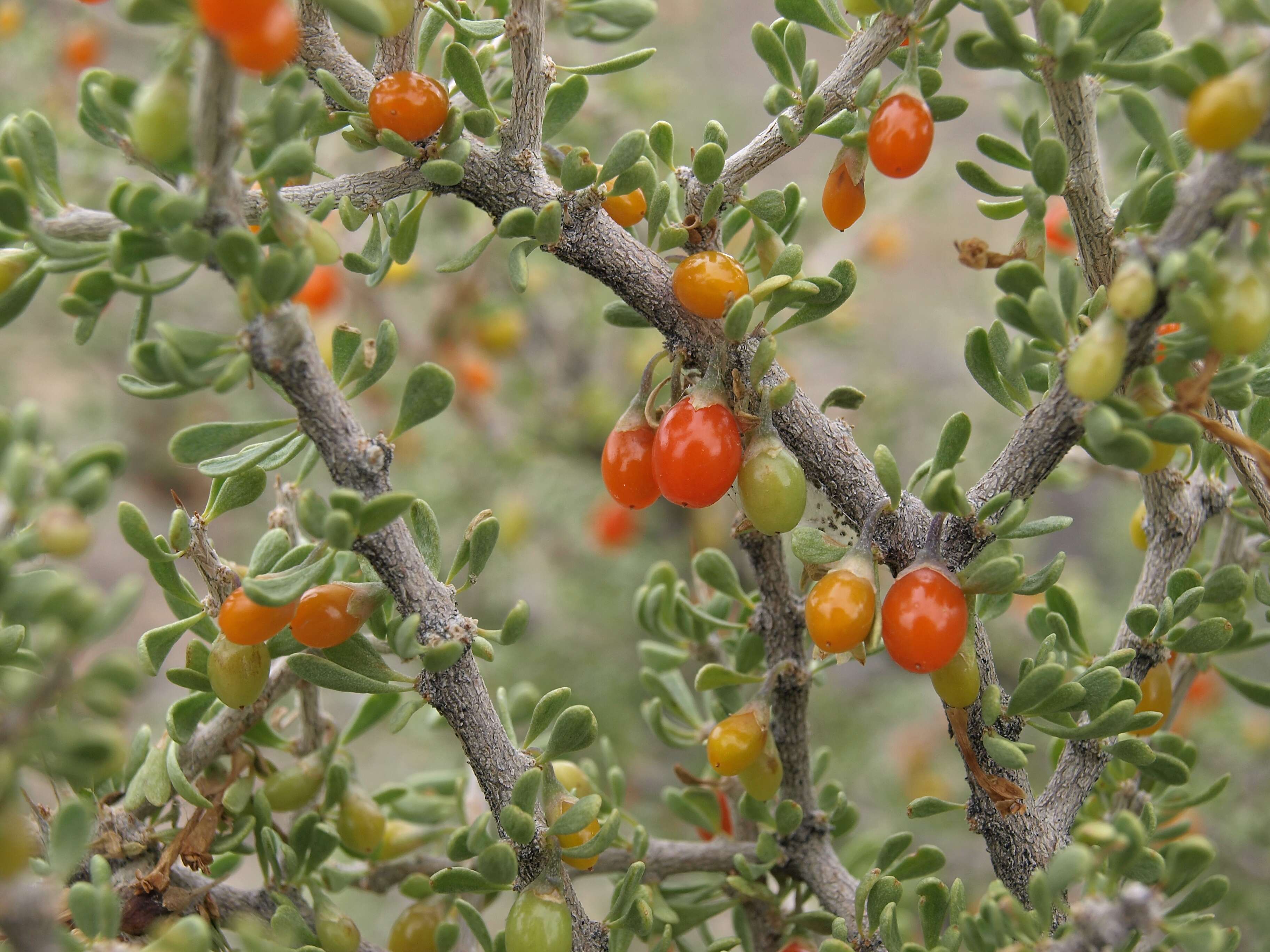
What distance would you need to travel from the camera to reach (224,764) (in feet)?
3.80

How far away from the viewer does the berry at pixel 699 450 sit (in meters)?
0.86

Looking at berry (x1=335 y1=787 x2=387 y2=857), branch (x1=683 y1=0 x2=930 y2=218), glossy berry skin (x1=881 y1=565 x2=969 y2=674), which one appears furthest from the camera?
berry (x1=335 y1=787 x2=387 y2=857)

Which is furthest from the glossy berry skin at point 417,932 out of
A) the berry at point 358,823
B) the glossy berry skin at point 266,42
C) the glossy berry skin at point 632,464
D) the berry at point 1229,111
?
the berry at point 1229,111

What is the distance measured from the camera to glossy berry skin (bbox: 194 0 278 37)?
0.58 metres

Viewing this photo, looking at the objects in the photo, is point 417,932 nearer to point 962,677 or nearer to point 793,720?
point 793,720

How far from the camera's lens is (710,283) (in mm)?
884

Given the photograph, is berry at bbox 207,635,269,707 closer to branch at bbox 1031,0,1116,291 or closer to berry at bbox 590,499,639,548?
branch at bbox 1031,0,1116,291

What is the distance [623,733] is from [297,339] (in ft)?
7.29

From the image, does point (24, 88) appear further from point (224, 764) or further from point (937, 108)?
point (937, 108)

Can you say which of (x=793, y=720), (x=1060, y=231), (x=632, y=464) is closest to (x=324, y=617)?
(x=632, y=464)

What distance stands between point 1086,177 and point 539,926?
85cm

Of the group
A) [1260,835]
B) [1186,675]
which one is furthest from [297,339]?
[1260,835]

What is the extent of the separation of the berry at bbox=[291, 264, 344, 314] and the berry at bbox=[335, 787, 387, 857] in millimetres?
1212

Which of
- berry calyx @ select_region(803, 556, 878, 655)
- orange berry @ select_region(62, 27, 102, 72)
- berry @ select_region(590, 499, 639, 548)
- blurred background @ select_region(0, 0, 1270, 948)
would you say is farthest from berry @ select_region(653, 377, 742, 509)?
orange berry @ select_region(62, 27, 102, 72)
